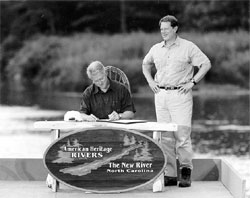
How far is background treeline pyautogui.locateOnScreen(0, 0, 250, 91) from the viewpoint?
108ft

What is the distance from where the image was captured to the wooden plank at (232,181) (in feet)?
18.2

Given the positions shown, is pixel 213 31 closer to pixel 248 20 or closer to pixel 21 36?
pixel 248 20

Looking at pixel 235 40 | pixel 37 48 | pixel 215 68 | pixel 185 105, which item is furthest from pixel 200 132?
pixel 37 48

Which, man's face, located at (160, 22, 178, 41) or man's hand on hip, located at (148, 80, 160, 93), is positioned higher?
man's face, located at (160, 22, 178, 41)

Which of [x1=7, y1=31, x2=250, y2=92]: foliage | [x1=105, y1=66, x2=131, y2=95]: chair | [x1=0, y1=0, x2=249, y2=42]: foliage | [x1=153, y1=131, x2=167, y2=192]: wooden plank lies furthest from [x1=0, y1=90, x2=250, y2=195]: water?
[x1=0, y1=0, x2=249, y2=42]: foliage

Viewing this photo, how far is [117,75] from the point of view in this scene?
693 cm

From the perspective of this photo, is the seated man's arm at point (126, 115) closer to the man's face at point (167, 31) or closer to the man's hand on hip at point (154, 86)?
the man's hand on hip at point (154, 86)

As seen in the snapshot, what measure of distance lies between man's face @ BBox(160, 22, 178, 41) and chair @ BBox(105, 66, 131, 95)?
61 centimetres

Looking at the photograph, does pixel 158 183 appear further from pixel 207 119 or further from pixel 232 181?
pixel 207 119

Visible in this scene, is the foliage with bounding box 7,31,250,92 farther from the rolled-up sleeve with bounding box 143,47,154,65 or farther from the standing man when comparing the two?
the standing man

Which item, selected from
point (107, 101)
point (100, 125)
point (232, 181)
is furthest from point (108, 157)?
point (232, 181)

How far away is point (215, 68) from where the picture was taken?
3216 cm

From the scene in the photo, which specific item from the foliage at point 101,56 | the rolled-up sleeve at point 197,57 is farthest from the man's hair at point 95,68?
the foliage at point 101,56

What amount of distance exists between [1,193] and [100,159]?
760mm
